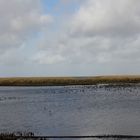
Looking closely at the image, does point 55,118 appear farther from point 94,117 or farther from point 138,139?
point 138,139

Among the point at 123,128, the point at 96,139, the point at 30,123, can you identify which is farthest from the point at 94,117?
the point at 96,139

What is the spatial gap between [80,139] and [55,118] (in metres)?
16.1

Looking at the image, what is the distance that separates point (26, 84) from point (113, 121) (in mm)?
154721

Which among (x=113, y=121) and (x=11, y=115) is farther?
(x=11, y=115)

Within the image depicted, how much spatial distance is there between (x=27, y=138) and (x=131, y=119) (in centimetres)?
1492

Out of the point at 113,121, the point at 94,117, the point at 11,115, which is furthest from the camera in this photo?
the point at 11,115

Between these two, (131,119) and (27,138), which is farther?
(131,119)

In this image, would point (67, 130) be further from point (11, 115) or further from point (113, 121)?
point (11, 115)

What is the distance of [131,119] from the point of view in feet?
129

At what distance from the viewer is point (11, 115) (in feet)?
159

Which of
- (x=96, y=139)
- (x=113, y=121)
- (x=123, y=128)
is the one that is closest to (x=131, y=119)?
(x=113, y=121)

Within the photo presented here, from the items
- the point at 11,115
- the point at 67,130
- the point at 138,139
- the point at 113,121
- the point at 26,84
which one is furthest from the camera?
the point at 26,84

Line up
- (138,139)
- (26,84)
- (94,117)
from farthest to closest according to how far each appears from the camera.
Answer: (26,84), (94,117), (138,139)

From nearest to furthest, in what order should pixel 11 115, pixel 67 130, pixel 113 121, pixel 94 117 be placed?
pixel 67 130 < pixel 113 121 < pixel 94 117 < pixel 11 115
